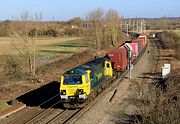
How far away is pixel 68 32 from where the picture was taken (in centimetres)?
13162

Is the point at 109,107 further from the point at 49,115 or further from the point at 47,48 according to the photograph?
the point at 47,48

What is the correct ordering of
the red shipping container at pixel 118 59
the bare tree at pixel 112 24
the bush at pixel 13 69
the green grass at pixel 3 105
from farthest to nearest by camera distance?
the bare tree at pixel 112 24 → the red shipping container at pixel 118 59 → the bush at pixel 13 69 → the green grass at pixel 3 105

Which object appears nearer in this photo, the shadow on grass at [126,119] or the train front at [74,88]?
the shadow on grass at [126,119]

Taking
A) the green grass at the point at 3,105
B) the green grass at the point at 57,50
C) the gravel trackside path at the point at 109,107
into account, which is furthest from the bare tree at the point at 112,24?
the green grass at the point at 3,105

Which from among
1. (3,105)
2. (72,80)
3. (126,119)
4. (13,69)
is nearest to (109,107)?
(72,80)

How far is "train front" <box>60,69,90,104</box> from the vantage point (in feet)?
71.8

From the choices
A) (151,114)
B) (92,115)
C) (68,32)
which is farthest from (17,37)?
(68,32)

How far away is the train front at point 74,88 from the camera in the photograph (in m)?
21.9

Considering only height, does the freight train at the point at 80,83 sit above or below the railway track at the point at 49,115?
above

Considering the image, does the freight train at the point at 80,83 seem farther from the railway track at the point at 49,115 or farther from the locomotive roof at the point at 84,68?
the railway track at the point at 49,115

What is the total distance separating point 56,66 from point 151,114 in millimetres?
29546

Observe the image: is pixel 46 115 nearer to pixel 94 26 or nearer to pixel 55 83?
pixel 55 83

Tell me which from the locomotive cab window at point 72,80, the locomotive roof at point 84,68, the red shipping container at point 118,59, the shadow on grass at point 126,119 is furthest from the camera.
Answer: the red shipping container at point 118,59

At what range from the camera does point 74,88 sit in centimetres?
2191
